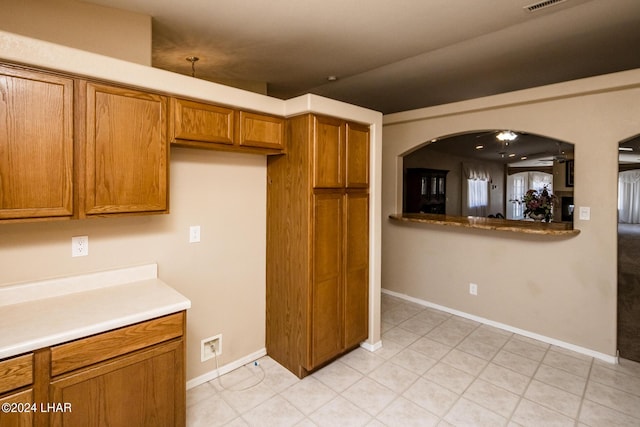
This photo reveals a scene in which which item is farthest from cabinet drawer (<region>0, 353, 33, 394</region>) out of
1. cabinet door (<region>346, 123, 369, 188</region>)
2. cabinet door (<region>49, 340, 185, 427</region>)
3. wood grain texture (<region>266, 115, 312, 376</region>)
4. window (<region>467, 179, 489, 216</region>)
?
window (<region>467, 179, 489, 216</region>)

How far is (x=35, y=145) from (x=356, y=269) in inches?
90.2

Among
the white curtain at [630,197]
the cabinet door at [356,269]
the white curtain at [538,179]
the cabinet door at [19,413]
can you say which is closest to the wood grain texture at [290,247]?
the cabinet door at [356,269]

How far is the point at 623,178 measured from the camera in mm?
11633

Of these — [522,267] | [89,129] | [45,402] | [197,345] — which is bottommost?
[197,345]

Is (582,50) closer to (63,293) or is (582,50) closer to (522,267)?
(522,267)

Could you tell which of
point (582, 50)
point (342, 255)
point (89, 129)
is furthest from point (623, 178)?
point (89, 129)

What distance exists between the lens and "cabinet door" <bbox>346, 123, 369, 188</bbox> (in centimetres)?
272

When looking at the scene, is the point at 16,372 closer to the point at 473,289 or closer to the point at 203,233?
the point at 203,233

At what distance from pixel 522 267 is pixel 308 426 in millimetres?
2638

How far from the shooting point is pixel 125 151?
71.6 inches

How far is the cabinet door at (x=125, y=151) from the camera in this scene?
1721 millimetres

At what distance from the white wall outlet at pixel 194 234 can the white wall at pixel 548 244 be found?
9.21 feet

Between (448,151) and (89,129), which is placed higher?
(448,151)

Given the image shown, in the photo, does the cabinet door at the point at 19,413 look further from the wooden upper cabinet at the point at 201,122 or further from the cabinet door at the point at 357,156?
the cabinet door at the point at 357,156
